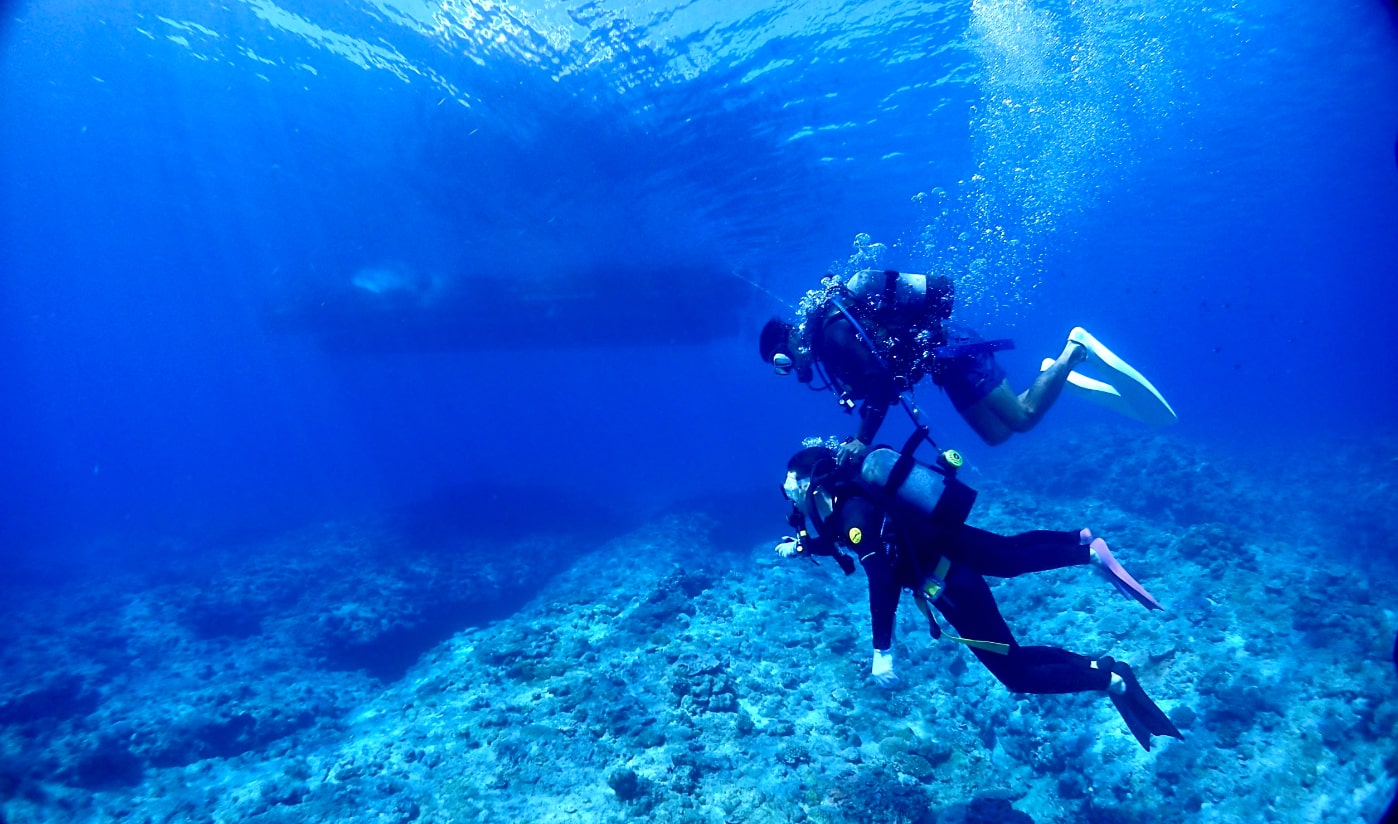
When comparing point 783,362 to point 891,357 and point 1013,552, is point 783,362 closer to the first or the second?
point 891,357

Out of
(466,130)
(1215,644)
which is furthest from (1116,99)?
(466,130)

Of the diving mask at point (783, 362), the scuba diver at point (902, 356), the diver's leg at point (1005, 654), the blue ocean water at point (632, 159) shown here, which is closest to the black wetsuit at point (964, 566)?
the diver's leg at point (1005, 654)

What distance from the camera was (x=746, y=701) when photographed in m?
8.45

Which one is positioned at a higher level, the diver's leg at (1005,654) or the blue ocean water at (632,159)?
the blue ocean water at (632,159)

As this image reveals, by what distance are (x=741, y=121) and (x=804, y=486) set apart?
52.5 feet

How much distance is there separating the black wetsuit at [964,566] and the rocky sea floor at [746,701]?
7.61ft

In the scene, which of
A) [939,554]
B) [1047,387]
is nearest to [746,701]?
[939,554]

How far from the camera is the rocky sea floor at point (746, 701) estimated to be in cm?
642

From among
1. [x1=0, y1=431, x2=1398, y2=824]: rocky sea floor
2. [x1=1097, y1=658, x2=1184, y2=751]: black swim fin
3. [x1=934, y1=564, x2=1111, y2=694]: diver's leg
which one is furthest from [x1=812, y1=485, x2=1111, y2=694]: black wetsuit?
[x1=0, y1=431, x2=1398, y2=824]: rocky sea floor

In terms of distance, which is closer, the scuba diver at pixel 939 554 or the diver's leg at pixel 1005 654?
the scuba diver at pixel 939 554

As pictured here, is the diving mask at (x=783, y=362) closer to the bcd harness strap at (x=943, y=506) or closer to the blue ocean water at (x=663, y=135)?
the bcd harness strap at (x=943, y=506)

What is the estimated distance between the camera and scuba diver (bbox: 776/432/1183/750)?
14.5 feet

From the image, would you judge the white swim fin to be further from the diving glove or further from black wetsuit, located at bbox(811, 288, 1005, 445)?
the diving glove

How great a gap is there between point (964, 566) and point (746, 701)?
4.92 m
